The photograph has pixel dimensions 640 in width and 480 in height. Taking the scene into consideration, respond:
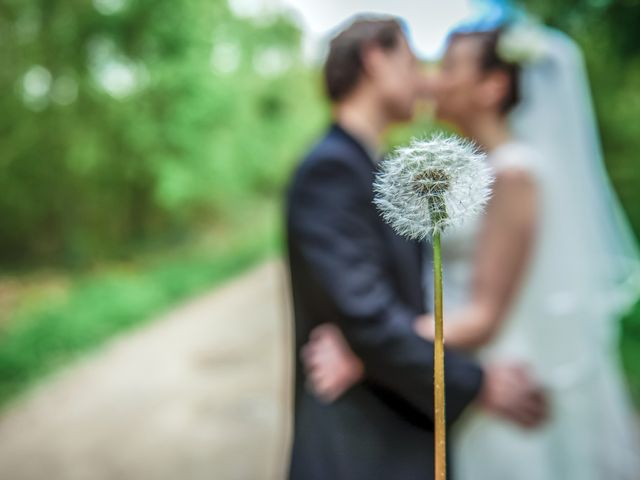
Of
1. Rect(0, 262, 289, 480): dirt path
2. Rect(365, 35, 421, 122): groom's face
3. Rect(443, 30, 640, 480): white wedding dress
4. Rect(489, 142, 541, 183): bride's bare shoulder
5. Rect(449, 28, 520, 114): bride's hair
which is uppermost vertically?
Rect(449, 28, 520, 114): bride's hair

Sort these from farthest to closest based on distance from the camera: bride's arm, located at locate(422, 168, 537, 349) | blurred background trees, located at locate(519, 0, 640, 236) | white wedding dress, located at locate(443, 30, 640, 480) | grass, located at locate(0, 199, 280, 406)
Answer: grass, located at locate(0, 199, 280, 406) → blurred background trees, located at locate(519, 0, 640, 236) → white wedding dress, located at locate(443, 30, 640, 480) → bride's arm, located at locate(422, 168, 537, 349)

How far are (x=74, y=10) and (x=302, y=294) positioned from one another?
6156 mm

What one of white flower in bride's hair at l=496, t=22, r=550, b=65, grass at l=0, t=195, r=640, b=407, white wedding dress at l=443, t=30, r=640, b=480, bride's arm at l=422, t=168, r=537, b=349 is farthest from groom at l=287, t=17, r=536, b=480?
grass at l=0, t=195, r=640, b=407

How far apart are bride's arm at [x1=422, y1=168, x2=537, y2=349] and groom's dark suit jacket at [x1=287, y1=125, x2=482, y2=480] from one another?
0.35 m

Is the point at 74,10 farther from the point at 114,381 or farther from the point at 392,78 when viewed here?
the point at 392,78

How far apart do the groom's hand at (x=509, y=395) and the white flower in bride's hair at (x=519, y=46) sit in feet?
2.85

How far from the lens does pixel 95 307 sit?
602 centimetres

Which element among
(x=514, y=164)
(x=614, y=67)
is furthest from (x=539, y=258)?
(x=614, y=67)

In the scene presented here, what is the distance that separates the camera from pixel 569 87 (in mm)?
2029

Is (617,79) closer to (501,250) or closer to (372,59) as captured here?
(501,250)

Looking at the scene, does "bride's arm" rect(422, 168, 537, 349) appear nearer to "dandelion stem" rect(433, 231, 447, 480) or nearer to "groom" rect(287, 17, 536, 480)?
"groom" rect(287, 17, 536, 480)

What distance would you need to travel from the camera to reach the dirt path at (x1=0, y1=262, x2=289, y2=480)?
11.0 feet

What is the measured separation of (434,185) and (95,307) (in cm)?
594

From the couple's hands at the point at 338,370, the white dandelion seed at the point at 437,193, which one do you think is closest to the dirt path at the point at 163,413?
the couple's hands at the point at 338,370
